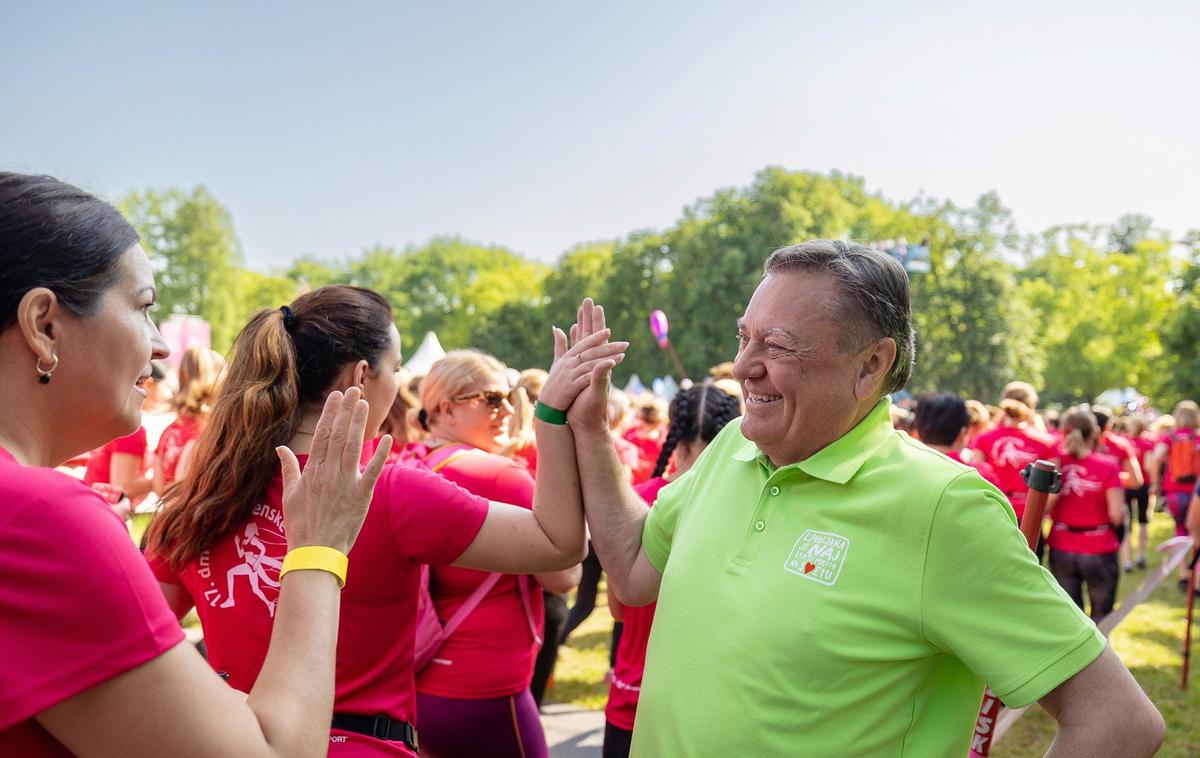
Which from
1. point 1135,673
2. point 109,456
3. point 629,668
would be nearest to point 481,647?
Answer: point 629,668

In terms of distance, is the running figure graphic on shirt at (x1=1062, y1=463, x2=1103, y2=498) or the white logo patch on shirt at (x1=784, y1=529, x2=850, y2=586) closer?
the white logo patch on shirt at (x1=784, y1=529, x2=850, y2=586)

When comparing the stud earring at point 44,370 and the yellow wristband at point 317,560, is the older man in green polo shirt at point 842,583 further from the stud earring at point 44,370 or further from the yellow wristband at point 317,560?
the stud earring at point 44,370

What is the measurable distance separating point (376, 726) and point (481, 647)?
1393 millimetres

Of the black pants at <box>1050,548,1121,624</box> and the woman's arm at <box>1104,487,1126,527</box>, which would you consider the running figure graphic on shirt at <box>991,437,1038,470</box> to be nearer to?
the woman's arm at <box>1104,487,1126,527</box>

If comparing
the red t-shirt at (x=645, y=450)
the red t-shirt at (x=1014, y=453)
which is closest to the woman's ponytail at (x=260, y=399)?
the red t-shirt at (x=645, y=450)

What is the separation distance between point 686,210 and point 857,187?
860 centimetres

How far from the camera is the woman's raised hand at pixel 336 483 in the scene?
1.55 metres

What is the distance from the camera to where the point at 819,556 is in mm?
1868

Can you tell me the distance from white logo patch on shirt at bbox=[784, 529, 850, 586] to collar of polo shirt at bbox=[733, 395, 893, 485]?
0.13 meters

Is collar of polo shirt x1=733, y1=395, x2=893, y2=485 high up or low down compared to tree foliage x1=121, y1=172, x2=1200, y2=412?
up

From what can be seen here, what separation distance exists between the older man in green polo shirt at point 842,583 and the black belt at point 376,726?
0.56 m

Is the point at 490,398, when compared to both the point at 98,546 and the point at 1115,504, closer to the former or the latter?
the point at 98,546

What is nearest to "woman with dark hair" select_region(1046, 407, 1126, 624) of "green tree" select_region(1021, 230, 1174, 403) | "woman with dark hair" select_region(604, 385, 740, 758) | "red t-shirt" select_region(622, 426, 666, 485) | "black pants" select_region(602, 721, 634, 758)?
"red t-shirt" select_region(622, 426, 666, 485)

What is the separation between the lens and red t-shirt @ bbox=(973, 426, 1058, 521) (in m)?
7.38
